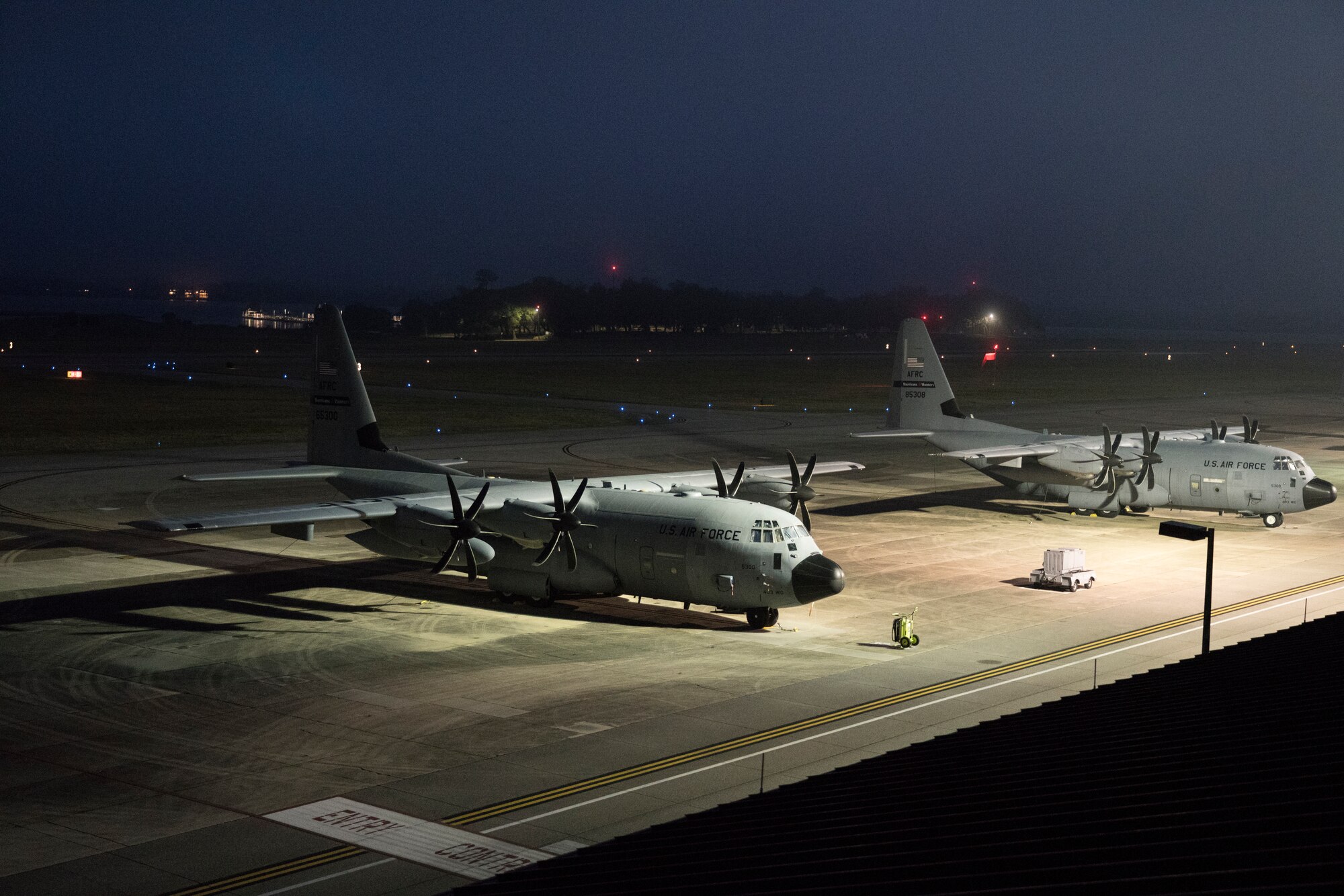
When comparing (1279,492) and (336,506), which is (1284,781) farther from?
(1279,492)

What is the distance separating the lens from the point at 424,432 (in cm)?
8375

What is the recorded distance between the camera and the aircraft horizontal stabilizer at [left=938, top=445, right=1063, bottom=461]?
5375cm

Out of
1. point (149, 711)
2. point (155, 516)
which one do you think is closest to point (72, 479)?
point (155, 516)

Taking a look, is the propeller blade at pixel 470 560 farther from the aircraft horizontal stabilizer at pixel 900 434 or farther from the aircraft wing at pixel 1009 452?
the aircraft wing at pixel 1009 452

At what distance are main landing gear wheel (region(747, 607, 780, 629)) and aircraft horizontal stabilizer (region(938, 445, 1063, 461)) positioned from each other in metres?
22.4

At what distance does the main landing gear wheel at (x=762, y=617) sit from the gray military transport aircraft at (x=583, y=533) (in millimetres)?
26

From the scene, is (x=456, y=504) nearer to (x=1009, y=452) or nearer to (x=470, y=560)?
(x=470, y=560)

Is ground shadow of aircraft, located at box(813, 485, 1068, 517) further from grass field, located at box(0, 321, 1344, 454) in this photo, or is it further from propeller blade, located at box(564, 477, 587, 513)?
grass field, located at box(0, 321, 1344, 454)

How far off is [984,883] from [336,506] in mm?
28372

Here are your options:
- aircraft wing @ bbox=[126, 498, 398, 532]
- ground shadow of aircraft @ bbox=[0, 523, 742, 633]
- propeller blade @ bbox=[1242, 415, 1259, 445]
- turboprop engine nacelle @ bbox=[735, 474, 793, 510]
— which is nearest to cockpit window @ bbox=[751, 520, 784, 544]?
ground shadow of aircraft @ bbox=[0, 523, 742, 633]

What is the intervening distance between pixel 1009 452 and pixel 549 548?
26.4 metres

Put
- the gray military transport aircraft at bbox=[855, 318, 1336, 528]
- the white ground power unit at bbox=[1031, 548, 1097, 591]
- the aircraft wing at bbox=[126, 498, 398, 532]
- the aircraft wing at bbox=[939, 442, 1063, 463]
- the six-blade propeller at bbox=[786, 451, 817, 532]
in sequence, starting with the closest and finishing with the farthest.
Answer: the aircraft wing at bbox=[126, 498, 398, 532], the six-blade propeller at bbox=[786, 451, 817, 532], the white ground power unit at bbox=[1031, 548, 1097, 591], the gray military transport aircraft at bbox=[855, 318, 1336, 528], the aircraft wing at bbox=[939, 442, 1063, 463]

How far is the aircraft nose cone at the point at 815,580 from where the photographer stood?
32719mm

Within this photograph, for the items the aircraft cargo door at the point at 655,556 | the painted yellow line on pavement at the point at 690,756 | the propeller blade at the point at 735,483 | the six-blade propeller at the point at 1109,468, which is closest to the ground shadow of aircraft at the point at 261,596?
the aircraft cargo door at the point at 655,556
